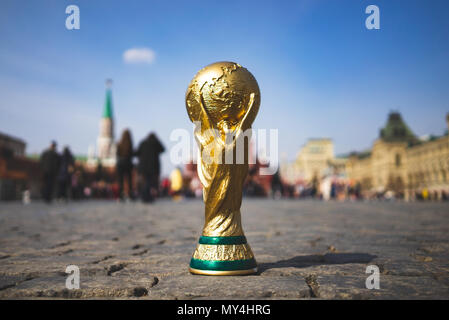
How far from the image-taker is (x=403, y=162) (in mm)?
111938

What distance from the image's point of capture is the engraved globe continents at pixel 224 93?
9.58 ft

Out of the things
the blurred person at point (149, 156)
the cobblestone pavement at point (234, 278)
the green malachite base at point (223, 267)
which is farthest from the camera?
the blurred person at point (149, 156)

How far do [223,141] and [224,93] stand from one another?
1.15 ft

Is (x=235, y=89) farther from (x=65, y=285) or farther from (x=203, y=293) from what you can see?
(x=65, y=285)

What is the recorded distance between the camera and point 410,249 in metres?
3.93

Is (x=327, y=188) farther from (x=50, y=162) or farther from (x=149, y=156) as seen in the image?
(x=50, y=162)

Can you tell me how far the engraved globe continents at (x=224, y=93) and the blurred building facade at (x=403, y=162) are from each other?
83.0 metres

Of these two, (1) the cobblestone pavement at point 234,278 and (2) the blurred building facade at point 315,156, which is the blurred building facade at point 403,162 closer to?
(2) the blurred building facade at point 315,156

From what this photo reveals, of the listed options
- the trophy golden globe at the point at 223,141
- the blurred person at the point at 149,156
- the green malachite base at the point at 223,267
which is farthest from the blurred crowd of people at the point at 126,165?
the green malachite base at the point at 223,267

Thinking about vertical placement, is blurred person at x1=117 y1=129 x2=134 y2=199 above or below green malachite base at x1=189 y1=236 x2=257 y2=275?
above

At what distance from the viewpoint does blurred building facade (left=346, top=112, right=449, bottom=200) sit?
3479 inches
